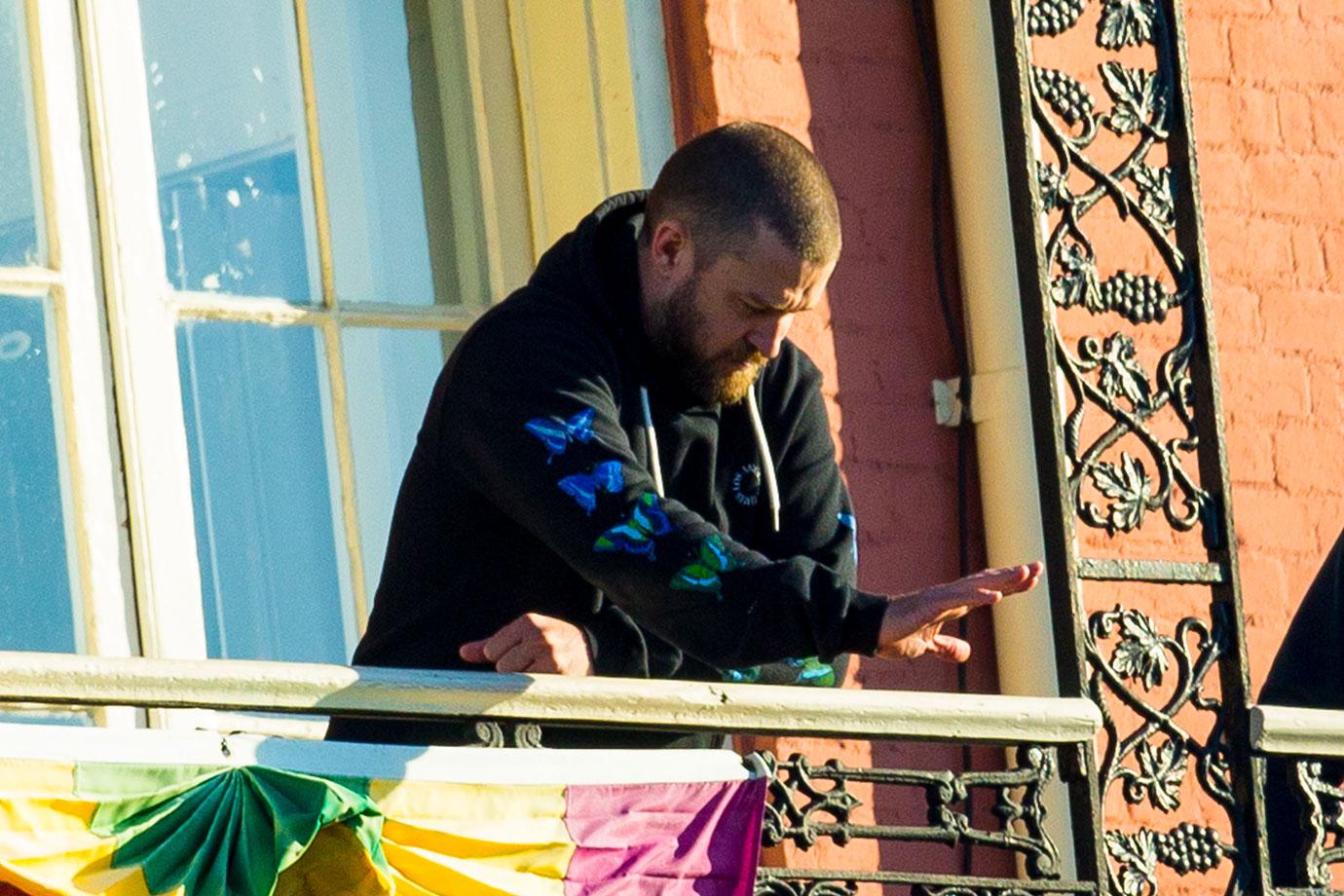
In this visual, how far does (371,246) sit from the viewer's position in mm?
5770

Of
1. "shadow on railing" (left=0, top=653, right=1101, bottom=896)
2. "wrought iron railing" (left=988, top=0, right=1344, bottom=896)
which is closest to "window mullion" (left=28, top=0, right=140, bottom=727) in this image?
"shadow on railing" (left=0, top=653, right=1101, bottom=896)

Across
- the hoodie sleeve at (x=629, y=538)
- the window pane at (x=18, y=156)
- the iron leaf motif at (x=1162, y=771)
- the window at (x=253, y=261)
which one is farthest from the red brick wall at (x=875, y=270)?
the hoodie sleeve at (x=629, y=538)

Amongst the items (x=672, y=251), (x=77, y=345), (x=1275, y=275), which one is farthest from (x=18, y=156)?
(x=1275, y=275)

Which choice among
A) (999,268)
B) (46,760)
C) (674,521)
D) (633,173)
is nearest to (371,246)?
(633,173)

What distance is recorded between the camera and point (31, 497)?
5223 mm

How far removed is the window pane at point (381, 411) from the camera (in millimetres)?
5629

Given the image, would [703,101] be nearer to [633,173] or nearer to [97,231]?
[633,173]

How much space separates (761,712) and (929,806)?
0.42 metres

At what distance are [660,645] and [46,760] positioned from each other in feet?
3.57

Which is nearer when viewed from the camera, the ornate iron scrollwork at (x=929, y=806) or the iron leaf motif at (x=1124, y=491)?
the ornate iron scrollwork at (x=929, y=806)

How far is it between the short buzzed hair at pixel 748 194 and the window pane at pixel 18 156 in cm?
120

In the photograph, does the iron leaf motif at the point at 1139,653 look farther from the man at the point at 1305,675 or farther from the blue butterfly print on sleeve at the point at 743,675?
the blue butterfly print on sleeve at the point at 743,675

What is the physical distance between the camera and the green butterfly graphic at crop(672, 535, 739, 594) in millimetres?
4281

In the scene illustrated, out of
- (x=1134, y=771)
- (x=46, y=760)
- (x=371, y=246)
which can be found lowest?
(x=1134, y=771)
